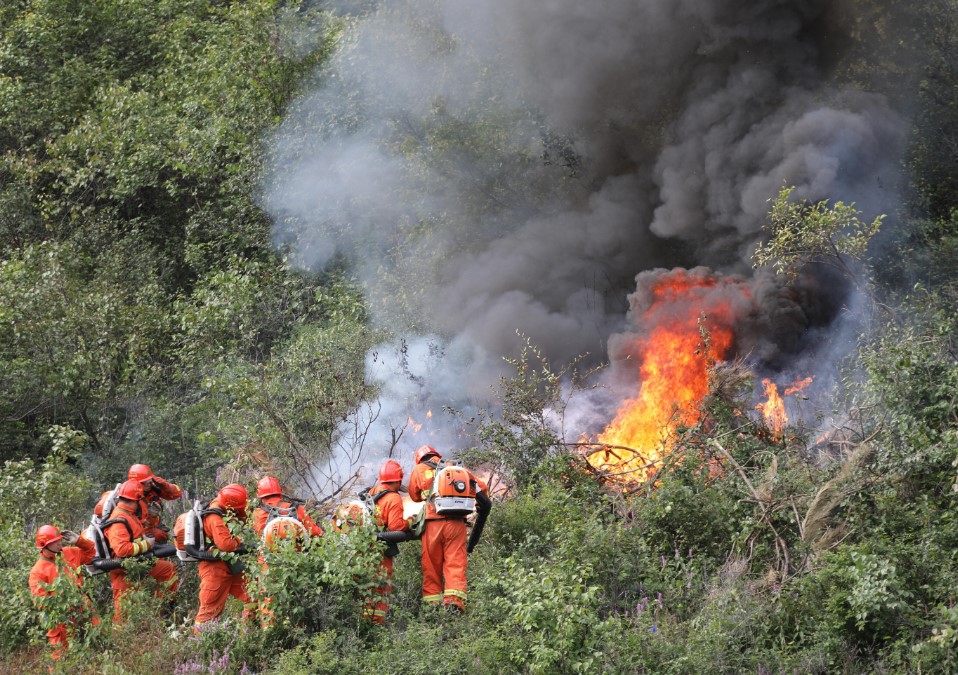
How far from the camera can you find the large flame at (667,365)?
10.3m

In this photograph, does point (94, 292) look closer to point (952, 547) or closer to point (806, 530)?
point (806, 530)

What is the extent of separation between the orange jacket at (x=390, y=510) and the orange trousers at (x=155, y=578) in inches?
85.0

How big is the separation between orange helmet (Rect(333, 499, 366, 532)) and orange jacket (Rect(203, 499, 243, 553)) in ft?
2.71

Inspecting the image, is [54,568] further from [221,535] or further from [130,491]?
[221,535]

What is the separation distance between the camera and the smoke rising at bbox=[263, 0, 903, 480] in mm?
13078

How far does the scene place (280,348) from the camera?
15664 millimetres

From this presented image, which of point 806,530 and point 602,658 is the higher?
point 806,530

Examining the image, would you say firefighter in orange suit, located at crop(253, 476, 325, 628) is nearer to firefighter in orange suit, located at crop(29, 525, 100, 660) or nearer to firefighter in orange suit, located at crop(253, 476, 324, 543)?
firefighter in orange suit, located at crop(253, 476, 324, 543)

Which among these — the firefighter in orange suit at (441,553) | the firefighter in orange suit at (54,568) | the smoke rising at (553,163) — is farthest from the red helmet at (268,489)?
the smoke rising at (553,163)

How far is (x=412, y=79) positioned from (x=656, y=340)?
7.31 m

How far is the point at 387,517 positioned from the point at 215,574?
1.52 m

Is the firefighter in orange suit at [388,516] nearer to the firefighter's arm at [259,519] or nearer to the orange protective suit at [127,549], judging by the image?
the firefighter's arm at [259,519]

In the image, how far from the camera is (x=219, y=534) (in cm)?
838

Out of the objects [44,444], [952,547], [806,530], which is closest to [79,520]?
[44,444]
